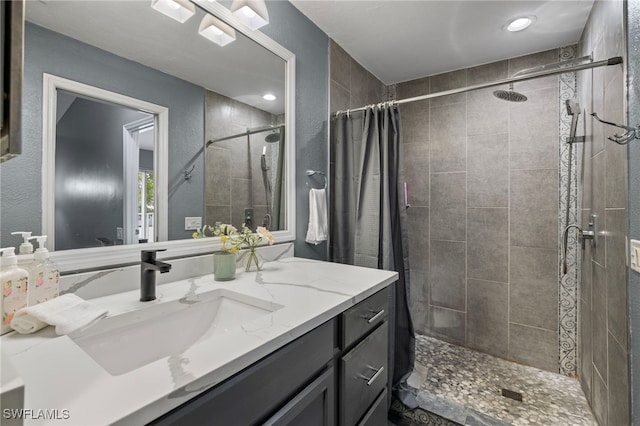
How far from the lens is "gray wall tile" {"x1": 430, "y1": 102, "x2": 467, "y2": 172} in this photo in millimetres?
2398

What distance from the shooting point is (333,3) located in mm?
1677

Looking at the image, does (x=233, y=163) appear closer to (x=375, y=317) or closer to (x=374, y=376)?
(x=375, y=317)

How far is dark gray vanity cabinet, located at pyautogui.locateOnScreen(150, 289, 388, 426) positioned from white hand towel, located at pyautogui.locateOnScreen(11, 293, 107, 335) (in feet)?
1.22

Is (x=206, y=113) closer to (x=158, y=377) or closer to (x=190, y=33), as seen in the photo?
(x=190, y=33)

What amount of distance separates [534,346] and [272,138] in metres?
2.37

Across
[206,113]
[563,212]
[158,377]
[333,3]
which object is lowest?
[158,377]

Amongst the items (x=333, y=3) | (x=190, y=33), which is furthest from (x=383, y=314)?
(x=333, y=3)

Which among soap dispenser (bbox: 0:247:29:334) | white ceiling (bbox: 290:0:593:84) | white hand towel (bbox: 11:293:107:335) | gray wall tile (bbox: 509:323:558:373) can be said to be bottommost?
gray wall tile (bbox: 509:323:558:373)

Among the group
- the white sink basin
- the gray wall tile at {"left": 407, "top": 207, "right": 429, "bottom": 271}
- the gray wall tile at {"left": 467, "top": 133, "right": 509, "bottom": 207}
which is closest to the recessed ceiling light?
the gray wall tile at {"left": 467, "top": 133, "right": 509, "bottom": 207}

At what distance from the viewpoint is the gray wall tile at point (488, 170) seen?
2236 millimetres

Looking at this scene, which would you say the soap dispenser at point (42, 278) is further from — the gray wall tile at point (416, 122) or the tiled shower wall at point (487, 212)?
the gray wall tile at point (416, 122)

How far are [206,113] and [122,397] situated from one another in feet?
3.61

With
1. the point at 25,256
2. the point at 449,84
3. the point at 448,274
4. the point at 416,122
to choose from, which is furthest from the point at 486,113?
the point at 25,256

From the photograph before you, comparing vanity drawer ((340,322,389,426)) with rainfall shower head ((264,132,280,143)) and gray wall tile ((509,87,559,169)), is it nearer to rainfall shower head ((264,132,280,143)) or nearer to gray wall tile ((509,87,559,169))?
rainfall shower head ((264,132,280,143))
